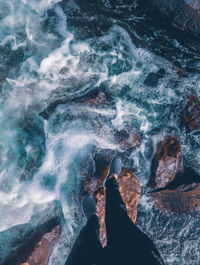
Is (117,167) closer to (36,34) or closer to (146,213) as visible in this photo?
(146,213)

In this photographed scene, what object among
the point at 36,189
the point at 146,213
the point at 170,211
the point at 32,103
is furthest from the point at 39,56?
the point at 170,211

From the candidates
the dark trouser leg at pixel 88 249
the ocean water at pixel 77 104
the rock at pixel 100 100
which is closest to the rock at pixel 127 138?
the ocean water at pixel 77 104

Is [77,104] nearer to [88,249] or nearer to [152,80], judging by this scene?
[152,80]

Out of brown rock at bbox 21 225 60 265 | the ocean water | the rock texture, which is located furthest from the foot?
the rock texture

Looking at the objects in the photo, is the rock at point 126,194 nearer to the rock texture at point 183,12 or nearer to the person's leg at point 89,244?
the person's leg at point 89,244

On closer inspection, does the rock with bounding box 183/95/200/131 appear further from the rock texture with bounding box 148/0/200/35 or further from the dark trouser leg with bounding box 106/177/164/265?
the dark trouser leg with bounding box 106/177/164/265

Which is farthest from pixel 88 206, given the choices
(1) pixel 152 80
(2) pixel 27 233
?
(1) pixel 152 80
